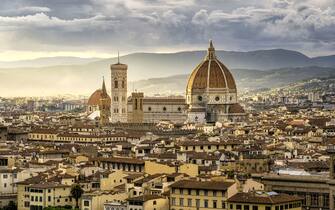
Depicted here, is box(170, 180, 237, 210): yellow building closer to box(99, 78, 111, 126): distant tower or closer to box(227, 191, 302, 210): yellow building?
box(227, 191, 302, 210): yellow building

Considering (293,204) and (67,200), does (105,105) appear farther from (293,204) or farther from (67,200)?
(293,204)

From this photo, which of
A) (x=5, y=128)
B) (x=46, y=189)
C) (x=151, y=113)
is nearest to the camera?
(x=46, y=189)

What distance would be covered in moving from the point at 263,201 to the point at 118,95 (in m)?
122

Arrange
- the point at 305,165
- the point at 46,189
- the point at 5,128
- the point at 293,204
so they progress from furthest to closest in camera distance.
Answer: the point at 5,128
the point at 305,165
the point at 46,189
the point at 293,204

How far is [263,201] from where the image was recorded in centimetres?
5575

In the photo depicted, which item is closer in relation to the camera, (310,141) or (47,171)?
(47,171)

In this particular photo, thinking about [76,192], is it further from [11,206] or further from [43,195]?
[11,206]

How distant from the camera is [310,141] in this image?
10869 centimetres

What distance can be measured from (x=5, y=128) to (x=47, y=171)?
58.5m

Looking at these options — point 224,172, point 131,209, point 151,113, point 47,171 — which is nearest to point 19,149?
point 47,171

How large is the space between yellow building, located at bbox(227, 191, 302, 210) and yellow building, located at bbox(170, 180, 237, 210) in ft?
3.85

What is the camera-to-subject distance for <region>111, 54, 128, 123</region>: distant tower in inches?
6909

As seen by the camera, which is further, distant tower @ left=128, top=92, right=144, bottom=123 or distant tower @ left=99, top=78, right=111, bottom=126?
distant tower @ left=128, top=92, right=144, bottom=123

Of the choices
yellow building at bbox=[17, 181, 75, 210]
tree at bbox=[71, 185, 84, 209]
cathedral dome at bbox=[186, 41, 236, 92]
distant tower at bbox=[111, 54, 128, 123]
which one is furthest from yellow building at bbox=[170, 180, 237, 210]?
cathedral dome at bbox=[186, 41, 236, 92]
